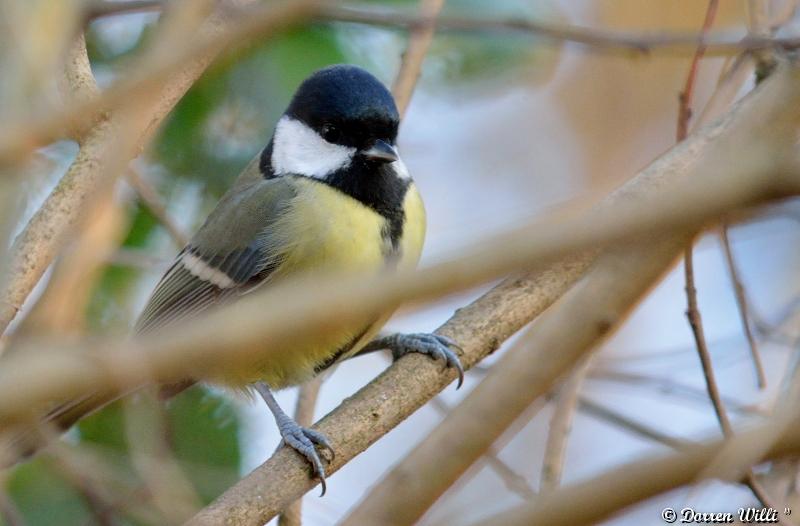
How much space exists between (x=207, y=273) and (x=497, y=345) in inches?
29.6

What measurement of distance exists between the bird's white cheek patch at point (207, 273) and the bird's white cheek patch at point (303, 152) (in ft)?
0.86

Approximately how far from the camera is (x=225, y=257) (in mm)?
2305

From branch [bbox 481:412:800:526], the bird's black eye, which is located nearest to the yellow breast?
the bird's black eye

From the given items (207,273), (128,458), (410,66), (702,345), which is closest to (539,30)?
(702,345)

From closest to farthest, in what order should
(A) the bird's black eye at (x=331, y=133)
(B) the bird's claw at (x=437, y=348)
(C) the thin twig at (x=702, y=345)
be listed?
(C) the thin twig at (x=702, y=345) → (B) the bird's claw at (x=437, y=348) → (A) the bird's black eye at (x=331, y=133)

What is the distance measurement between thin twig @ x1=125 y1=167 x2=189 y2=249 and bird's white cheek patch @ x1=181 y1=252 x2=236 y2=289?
0.15 feet

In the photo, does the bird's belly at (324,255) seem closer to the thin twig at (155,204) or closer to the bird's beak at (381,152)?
the bird's beak at (381,152)

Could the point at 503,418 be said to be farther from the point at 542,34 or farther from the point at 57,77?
the point at 57,77

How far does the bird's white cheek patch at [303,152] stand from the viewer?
7.34ft

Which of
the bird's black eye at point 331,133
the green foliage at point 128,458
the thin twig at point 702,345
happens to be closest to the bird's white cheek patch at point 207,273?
the green foliage at point 128,458

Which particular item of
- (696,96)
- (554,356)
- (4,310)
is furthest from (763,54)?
(696,96)

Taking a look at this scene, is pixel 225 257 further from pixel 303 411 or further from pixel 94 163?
pixel 94 163

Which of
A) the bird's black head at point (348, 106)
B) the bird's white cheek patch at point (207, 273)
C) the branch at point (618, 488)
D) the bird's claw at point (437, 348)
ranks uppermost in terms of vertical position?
the bird's black head at point (348, 106)

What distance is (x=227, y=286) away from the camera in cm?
228
